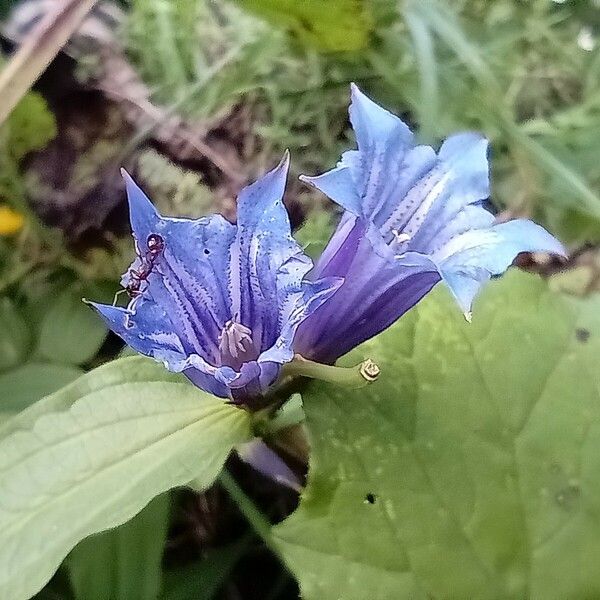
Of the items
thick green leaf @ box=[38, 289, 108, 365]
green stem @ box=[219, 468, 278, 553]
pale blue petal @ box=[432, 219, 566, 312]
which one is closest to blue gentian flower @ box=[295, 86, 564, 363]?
pale blue petal @ box=[432, 219, 566, 312]

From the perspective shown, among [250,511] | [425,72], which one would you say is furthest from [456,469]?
[425,72]

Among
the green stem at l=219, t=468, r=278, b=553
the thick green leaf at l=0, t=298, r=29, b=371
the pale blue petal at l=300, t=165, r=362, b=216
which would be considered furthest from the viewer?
the thick green leaf at l=0, t=298, r=29, b=371

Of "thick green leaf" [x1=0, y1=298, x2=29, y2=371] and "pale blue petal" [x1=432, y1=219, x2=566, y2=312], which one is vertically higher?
"pale blue petal" [x1=432, y1=219, x2=566, y2=312]

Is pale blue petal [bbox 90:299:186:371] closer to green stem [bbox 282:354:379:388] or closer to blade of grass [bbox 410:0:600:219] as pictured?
green stem [bbox 282:354:379:388]

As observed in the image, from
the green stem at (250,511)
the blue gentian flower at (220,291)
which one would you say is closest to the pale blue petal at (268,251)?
the blue gentian flower at (220,291)

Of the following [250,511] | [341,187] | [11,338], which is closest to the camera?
[341,187]

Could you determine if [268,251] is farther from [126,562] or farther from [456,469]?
[126,562]
